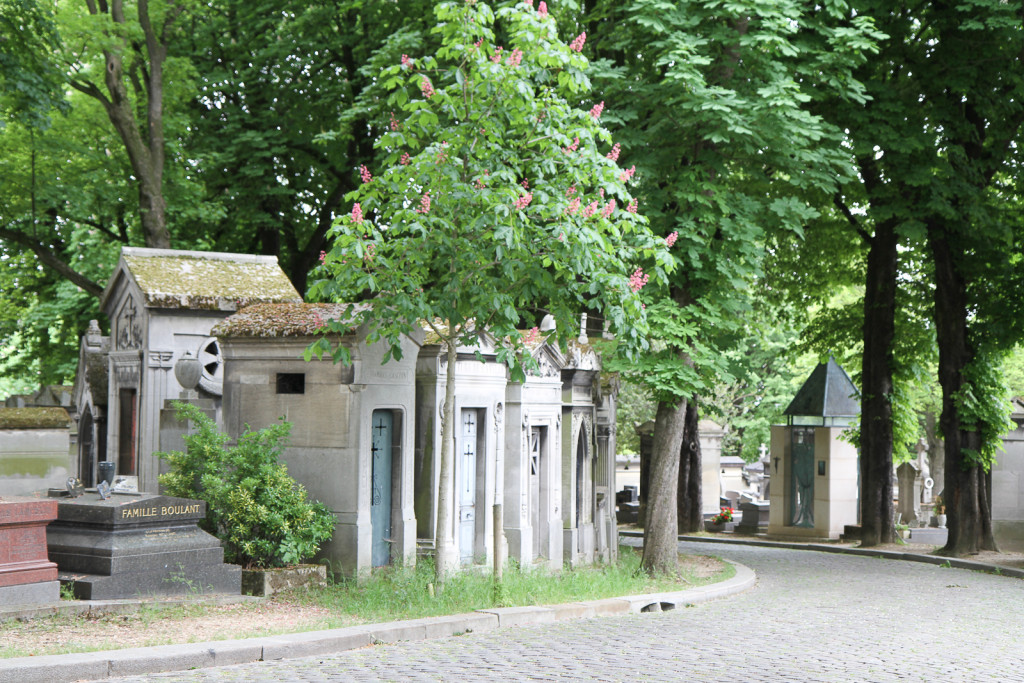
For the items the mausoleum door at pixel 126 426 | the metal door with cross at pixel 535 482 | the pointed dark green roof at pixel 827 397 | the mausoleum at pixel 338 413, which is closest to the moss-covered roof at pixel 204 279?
the mausoleum door at pixel 126 426

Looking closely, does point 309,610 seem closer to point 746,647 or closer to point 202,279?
point 746,647

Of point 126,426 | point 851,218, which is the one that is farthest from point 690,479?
point 126,426

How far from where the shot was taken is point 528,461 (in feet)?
53.6

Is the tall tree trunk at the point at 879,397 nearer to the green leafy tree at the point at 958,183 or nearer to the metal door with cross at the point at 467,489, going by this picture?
the green leafy tree at the point at 958,183

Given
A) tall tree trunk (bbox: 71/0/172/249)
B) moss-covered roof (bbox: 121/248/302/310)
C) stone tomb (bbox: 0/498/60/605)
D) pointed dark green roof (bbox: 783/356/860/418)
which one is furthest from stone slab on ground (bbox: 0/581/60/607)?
pointed dark green roof (bbox: 783/356/860/418)

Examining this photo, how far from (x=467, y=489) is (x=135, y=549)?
5405 mm

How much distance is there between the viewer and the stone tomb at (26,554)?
9555 mm

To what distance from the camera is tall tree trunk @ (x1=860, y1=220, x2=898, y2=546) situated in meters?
23.2

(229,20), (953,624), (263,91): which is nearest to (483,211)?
(953,624)

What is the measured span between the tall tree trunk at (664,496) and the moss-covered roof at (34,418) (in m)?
11.1

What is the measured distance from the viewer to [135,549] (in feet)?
34.7

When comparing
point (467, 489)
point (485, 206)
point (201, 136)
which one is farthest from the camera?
point (201, 136)

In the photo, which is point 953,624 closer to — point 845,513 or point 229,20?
point 845,513

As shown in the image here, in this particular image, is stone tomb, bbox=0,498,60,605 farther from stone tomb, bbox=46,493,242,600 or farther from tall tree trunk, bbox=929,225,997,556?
tall tree trunk, bbox=929,225,997,556
